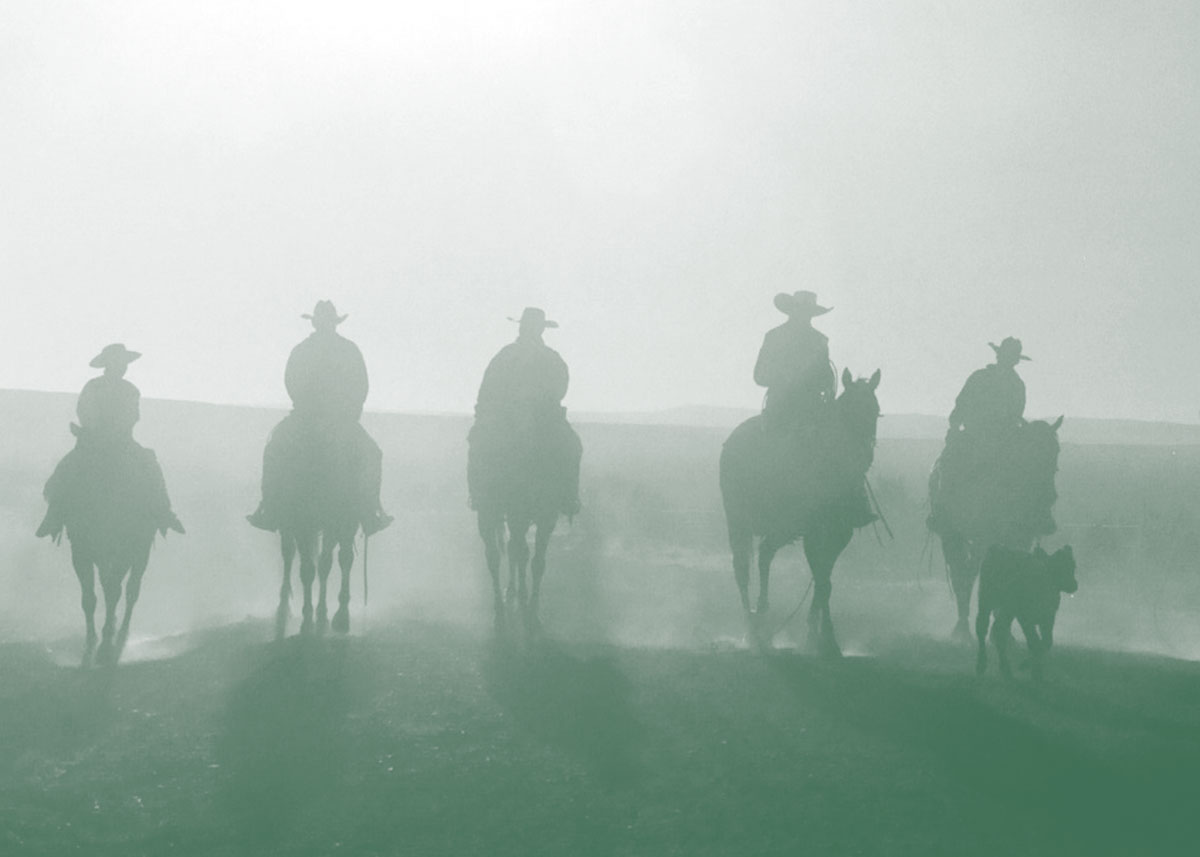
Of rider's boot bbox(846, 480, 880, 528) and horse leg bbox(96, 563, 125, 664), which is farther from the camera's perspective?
horse leg bbox(96, 563, 125, 664)

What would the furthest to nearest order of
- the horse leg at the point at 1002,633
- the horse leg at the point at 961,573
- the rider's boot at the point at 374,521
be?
the horse leg at the point at 961,573
the rider's boot at the point at 374,521
the horse leg at the point at 1002,633

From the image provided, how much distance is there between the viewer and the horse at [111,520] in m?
14.4

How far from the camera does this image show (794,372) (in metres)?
14.7

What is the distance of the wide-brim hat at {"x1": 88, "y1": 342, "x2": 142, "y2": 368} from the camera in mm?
15047

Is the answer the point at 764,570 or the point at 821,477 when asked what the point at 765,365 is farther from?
the point at 764,570

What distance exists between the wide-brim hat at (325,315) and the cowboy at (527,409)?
1.90 metres

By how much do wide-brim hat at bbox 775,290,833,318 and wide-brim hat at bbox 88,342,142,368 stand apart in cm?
698

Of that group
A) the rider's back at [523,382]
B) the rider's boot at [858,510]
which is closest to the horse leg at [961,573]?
the rider's boot at [858,510]

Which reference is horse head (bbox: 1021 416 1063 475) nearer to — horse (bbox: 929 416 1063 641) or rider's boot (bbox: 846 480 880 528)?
horse (bbox: 929 416 1063 641)

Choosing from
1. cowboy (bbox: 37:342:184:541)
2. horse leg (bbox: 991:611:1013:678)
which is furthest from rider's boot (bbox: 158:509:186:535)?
horse leg (bbox: 991:611:1013:678)

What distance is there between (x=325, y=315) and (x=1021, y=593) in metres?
8.21

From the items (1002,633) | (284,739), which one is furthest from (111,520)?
(1002,633)

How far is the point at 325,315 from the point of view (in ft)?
54.1

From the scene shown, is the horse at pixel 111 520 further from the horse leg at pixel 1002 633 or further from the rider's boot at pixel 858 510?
the horse leg at pixel 1002 633
